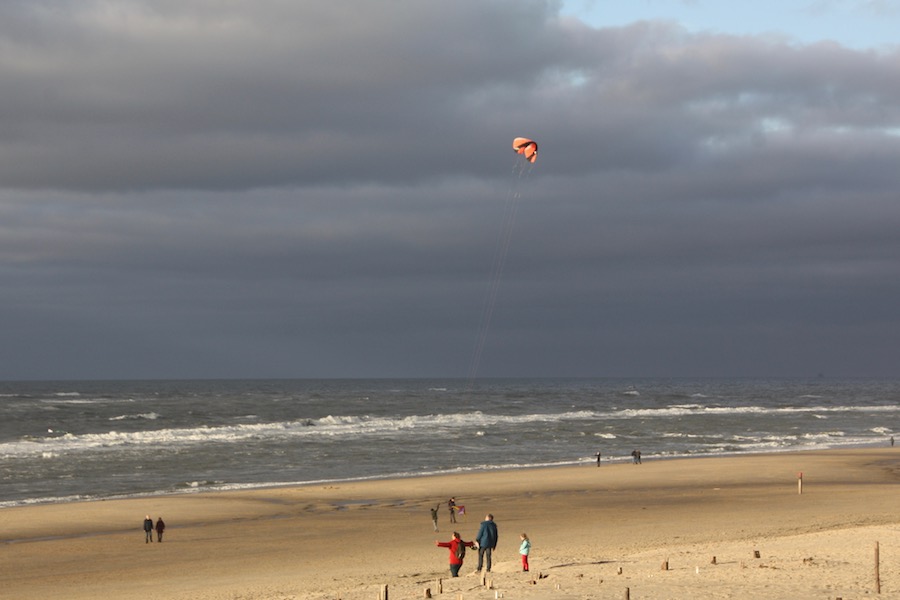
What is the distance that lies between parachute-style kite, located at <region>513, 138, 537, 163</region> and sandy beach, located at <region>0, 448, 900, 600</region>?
34.5 feet

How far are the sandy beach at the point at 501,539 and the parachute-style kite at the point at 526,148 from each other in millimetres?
10525

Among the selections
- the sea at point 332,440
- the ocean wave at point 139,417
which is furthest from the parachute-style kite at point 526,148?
the ocean wave at point 139,417

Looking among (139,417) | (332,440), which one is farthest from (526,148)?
(139,417)

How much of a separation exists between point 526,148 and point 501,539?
11.3m

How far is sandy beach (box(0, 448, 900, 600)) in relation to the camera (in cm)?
1747

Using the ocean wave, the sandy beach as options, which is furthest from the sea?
the sandy beach

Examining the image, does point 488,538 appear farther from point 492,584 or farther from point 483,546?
point 492,584

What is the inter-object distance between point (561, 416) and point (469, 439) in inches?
1134

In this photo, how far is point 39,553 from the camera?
24188 millimetres

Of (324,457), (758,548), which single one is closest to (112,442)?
(324,457)

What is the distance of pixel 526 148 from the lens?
28.4 meters

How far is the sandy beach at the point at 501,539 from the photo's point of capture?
1747 cm

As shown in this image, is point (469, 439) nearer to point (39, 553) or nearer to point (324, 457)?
point (324, 457)

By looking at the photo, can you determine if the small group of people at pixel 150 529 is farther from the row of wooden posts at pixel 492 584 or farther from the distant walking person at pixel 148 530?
the row of wooden posts at pixel 492 584
